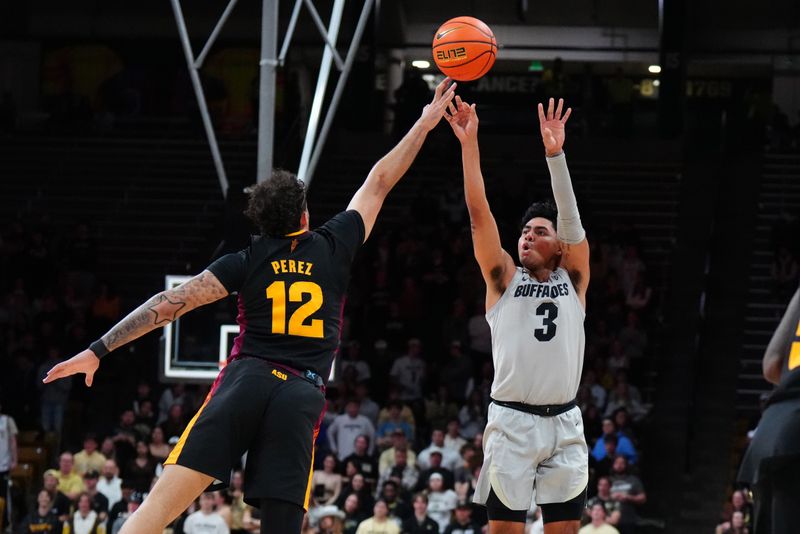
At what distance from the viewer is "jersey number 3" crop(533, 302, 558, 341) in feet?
Result: 23.5

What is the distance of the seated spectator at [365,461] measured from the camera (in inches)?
687

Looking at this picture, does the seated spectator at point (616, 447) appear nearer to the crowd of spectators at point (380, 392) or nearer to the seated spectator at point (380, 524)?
the crowd of spectators at point (380, 392)

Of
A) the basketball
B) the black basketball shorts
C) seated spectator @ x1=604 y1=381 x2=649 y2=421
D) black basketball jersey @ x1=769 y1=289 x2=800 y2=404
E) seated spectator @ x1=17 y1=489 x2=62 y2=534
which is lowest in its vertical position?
seated spectator @ x1=17 y1=489 x2=62 y2=534

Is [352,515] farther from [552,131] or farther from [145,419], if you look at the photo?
[552,131]

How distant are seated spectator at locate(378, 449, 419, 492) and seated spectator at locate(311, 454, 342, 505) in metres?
0.55

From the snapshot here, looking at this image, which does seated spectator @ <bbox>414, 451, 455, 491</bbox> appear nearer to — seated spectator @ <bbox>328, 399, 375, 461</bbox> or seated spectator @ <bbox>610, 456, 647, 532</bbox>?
seated spectator @ <bbox>328, 399, 375, 461</bbox>

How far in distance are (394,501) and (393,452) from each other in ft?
3.39

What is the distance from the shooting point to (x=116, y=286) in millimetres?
23062

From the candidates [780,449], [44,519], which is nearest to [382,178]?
[780,449]

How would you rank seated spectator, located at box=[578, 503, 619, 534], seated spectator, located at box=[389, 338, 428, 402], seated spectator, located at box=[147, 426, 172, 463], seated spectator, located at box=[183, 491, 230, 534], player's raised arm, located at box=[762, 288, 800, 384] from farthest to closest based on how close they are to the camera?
1. seated spectator, located at box=[389, 338, 428, 402]
2. seated spectator, located at box=[147, 426, 172, 463]
3. seated spectator, located at box=[183, 491, 230, 534]
4. seated spectator, located at box=[578, 503, 619, 534]
5. player's raised arm, located at box=[762, 288, 800, 384]

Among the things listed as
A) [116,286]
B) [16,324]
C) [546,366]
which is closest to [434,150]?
[116,286]

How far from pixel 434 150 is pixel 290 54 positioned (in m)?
5.78

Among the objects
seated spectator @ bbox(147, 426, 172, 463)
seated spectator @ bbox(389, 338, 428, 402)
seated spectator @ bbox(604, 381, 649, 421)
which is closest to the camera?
seated spectator @ bbox(147, 426, 172, 463)

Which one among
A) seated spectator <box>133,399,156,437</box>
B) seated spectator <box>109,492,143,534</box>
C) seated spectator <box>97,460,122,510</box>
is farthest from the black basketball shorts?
seated spectator <box>133,399,156,437</box>
